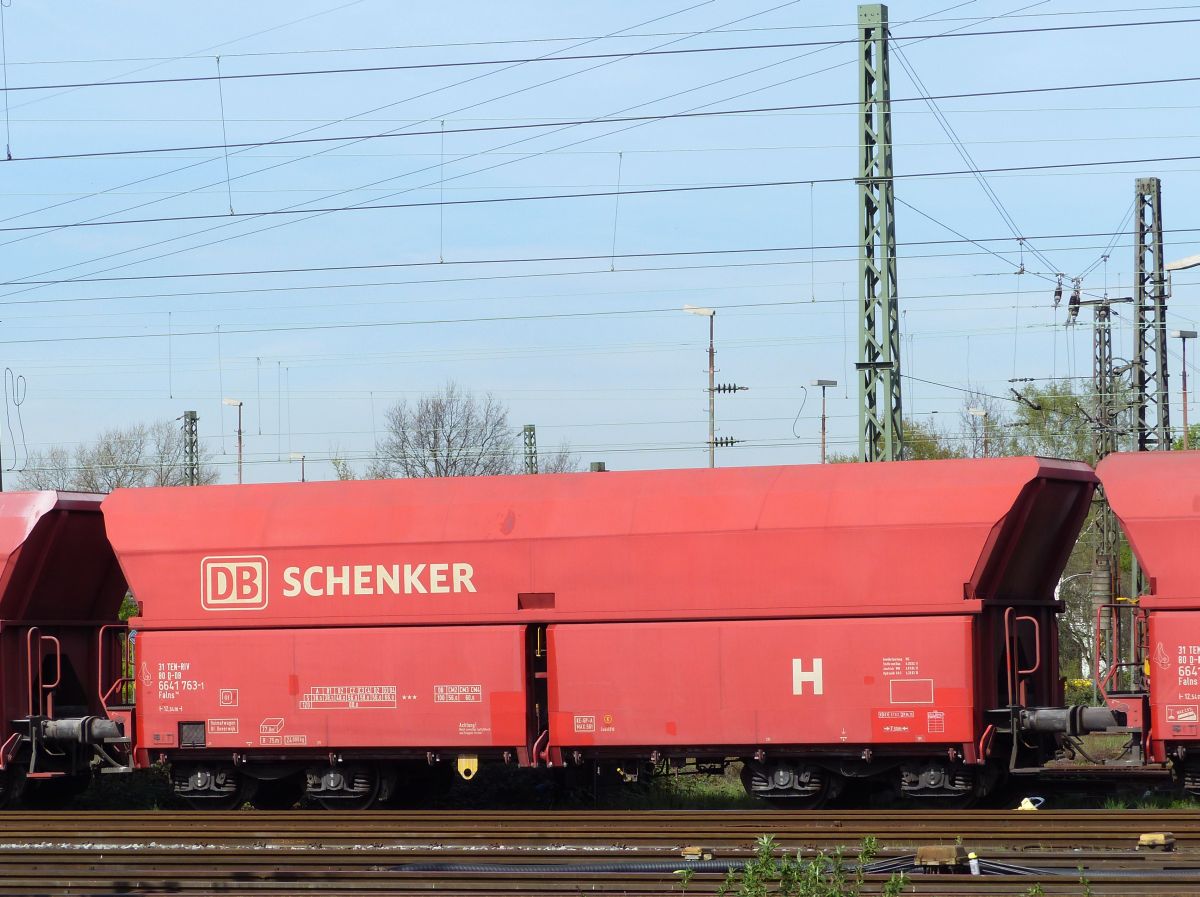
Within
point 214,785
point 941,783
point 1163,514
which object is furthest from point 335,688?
point 1163,514

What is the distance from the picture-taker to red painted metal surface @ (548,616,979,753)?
45.2ft

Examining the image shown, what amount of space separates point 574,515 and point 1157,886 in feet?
21.7

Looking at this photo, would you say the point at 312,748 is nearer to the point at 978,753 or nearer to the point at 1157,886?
the point at 978,753

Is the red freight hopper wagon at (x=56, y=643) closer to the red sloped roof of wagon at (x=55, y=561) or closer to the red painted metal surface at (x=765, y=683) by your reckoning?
the red sloped roof of wagon at (x=55, y=561)

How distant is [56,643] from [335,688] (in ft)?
12.2

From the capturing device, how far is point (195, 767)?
16.0 metres

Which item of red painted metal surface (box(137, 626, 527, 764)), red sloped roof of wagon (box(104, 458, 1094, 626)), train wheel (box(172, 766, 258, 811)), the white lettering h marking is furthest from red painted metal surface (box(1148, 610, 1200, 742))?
train wheel (box(172, 766, 258, 811))

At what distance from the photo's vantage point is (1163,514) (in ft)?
45.2

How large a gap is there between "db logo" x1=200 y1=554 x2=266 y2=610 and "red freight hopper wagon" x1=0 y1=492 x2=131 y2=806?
5.68 feet

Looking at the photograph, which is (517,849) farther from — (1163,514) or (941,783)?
(1163,514)

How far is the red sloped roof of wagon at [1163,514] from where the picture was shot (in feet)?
44.8

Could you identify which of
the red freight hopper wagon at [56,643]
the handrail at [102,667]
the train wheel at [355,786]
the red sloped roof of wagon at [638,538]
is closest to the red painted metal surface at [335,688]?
the red sloped roof of wagon at [638,538]

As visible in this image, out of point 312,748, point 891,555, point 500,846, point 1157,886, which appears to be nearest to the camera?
point 1157,886

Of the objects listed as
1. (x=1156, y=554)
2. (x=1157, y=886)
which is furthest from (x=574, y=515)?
(x=1157, y=886)
